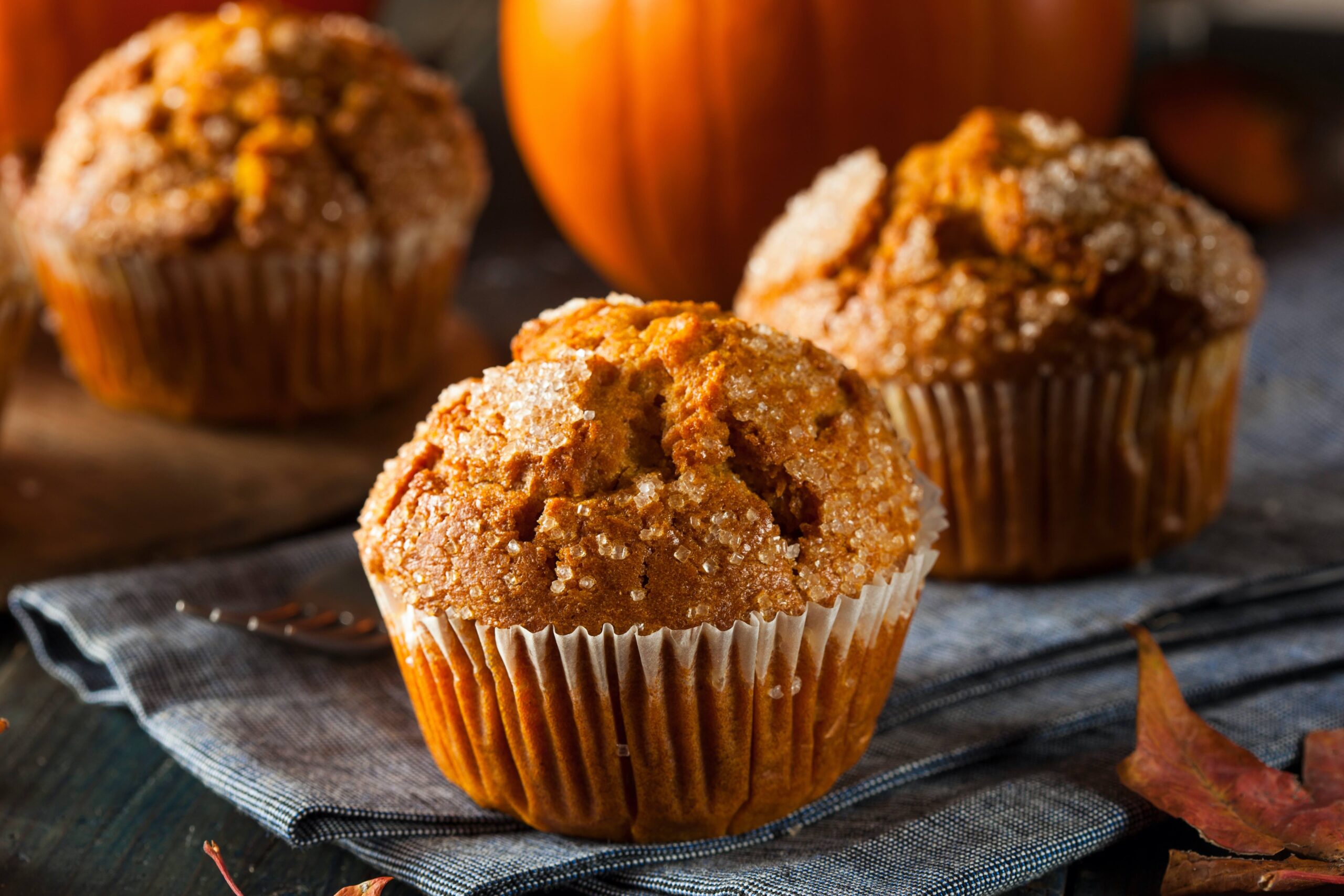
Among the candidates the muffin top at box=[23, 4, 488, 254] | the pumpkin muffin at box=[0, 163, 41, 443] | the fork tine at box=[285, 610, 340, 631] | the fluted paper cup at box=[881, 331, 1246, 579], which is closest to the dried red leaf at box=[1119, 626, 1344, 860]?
the fluted paper cup at box=[881, 331, 1246, 579]

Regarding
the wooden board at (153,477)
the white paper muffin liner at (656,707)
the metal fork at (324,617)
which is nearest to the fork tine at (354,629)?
the metal fork at (324,617)

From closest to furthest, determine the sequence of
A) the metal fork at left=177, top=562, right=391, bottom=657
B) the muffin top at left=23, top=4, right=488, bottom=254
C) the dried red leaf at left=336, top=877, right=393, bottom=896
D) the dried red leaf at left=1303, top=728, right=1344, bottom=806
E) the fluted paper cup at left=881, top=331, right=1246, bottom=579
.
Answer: the dried red leaf at left=336, top=877, right=393, bottom=896 < the dried red leaf at left=1303, top=728, right=1344, bottom=806 < the metal fork at left=177, top=562, right=391, bottom=657 < the fluted paper cup at left=881, top=331, right=1246, bottom=579 < the muffin top at left=23, top=4, right=488, bottom=254

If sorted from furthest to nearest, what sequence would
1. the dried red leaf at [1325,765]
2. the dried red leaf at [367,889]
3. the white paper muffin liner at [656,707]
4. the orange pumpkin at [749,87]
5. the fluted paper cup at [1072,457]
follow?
the orange pumpkin at [749,87] → the fluted paper cup at [1072,457] → the dried red leaf at [1325,765] → the white paper muffin liner at [656,707] → the dried red leaf at [367,889]

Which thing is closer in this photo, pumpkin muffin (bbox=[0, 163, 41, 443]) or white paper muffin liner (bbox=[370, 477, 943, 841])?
white paper muffin liner (bbox=[370, 477, 943, 841])

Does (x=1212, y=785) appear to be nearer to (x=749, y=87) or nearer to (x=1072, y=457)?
(x=1072, y=457)

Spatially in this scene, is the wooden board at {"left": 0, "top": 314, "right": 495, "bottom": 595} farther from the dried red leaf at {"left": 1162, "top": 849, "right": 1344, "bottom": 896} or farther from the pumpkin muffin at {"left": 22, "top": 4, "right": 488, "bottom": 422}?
the dried red leaf at {"left": 1162, "top": 849, "right": 1344, "bottom": 896}

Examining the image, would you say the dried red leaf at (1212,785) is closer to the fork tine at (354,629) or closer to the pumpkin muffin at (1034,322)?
the pumpkin muffin at (1034,322)
